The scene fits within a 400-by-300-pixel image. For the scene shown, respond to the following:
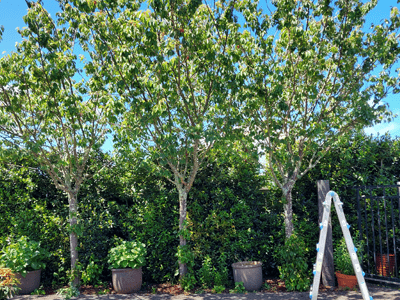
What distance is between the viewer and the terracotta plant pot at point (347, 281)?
7.05m

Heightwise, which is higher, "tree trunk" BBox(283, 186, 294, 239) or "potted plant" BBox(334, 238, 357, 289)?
"tree trunk" BBox(283, 186, 294, 239)

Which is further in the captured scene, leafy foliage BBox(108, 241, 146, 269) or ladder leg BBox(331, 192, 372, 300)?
leafy foliage BBox(108, 241, 146, 269)

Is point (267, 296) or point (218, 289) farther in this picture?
point (218, 289)

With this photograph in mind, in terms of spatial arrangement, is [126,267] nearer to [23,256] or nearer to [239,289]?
[23,256]

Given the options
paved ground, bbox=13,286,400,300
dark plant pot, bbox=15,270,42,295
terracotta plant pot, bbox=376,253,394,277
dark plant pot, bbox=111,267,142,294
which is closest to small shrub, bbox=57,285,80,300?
paved ground, bbox=13,286,400,300

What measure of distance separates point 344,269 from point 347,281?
0.82 ft

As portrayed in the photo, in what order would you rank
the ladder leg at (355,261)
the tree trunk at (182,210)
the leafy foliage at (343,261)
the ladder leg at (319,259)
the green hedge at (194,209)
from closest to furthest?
1. the ladder leg at (355,261)
2. the ladder leg at (319,259)
3. the leafy foliage at (343,261)
4. the tree trunk at (182,210)
5. the green hedge at (194,209)

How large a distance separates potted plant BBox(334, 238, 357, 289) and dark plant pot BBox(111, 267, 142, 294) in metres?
4.13

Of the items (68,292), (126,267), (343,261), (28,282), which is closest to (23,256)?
(28,282)

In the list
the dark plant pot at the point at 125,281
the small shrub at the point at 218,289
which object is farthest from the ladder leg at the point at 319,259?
the dark plant pot at the point at 125,281

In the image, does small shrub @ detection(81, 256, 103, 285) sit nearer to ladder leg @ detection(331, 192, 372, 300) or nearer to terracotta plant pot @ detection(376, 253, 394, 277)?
ladder leg @ detection(331, 192, 372, 300)

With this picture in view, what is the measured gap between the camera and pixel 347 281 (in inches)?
279

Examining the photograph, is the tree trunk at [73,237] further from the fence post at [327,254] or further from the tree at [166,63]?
the fence post at [327,254]

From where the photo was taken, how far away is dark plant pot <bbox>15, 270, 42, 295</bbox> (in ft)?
24.1
